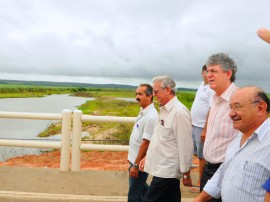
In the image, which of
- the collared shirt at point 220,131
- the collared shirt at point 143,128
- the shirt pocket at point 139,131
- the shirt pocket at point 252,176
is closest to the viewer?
the shirt pocket at point 252,176

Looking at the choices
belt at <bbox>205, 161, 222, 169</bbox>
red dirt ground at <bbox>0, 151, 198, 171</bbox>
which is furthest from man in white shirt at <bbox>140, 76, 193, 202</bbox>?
red dirt ground at <bbox>0, 151, 198, 171</bbox>

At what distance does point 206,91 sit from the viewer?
434 centimetres

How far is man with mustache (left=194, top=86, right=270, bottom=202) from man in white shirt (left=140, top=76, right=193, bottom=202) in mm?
948

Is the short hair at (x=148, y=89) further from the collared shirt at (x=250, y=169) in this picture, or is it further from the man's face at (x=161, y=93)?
the collared shirt at (x=250, y=169)

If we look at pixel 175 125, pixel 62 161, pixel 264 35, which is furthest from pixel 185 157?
pixel 62 161

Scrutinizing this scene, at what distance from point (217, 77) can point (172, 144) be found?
2.38 ft

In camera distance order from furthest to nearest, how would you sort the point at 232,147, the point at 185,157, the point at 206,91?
the point at 206,91, the point at 185,157, the point at 232,147

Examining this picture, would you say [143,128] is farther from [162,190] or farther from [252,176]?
[252,176]

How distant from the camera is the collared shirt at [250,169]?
2082mm

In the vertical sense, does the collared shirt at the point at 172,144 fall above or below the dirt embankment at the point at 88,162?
above

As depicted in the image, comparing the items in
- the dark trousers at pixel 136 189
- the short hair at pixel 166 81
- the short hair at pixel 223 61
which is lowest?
the dark trousers at pixel 136 189

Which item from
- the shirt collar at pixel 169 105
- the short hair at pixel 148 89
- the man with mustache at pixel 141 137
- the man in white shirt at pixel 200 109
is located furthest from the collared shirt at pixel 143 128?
the man in white shirt at pixel 200 109

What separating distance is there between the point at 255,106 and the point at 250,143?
0.21 meters

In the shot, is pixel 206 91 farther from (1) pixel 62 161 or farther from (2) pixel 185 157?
(1) pixel 62 161
